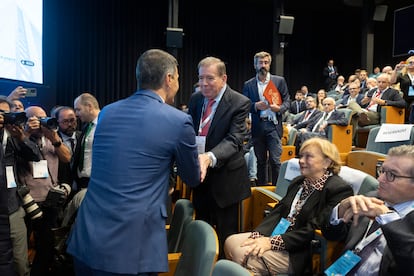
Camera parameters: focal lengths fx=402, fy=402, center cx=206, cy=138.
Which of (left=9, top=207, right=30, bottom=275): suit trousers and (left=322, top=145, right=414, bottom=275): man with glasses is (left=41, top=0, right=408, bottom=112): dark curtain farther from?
(left=322, top=145, right=414, bottom=275): man with glasses

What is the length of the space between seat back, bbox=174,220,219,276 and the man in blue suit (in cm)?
13

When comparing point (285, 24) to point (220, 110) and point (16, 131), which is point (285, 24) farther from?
point (16, 131)

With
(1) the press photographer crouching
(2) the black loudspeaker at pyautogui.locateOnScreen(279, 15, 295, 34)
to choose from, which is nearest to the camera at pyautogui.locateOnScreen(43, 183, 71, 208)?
(1) the press photographer crouching

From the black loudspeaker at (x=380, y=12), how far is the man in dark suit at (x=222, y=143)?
374 inches

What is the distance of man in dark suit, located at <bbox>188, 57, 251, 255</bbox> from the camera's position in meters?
2.08

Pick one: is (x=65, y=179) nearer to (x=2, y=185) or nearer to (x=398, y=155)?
(x=2, y=185)

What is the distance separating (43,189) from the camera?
2.55 meters

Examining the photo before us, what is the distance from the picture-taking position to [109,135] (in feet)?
4.72

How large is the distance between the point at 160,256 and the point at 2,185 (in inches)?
30.2

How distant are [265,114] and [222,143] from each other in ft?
5.08

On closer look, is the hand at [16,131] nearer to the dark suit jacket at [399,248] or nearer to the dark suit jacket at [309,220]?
the dark suit jacket at [309,220]

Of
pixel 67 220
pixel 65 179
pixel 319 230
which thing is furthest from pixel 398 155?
pixel 65 179

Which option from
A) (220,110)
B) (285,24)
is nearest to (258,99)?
(220,110)

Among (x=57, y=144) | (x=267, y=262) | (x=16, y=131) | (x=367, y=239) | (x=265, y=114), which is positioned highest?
(x=265, y=114)
